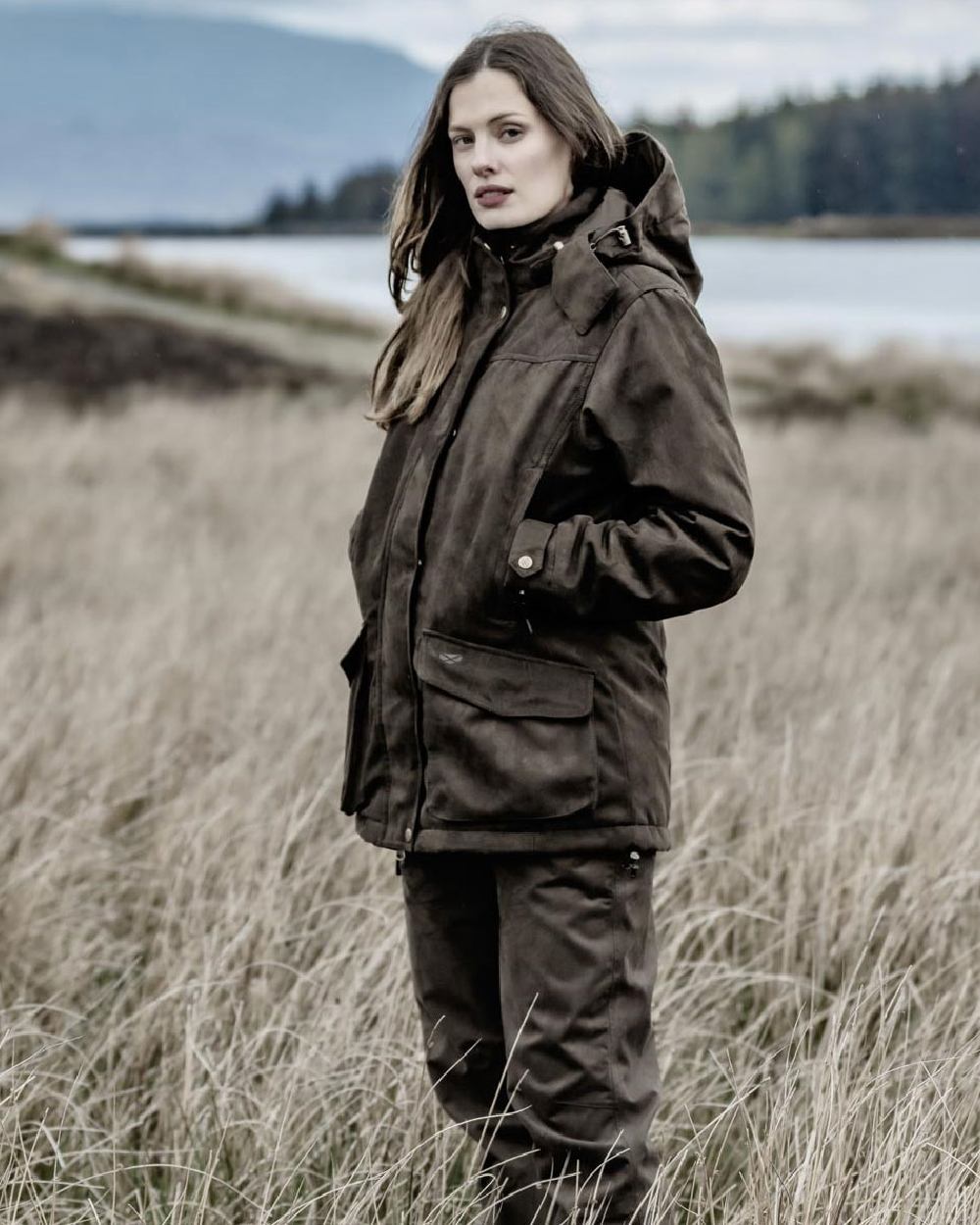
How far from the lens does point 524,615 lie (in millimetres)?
1830

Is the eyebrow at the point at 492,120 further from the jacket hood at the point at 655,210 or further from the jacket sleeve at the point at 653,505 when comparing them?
the jacket sleeve at the point at 653,505

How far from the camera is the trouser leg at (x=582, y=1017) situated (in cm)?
187

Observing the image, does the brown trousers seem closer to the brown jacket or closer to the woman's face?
the brown jacket

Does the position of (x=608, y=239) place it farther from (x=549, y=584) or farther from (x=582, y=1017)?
(x=582, y=1017)

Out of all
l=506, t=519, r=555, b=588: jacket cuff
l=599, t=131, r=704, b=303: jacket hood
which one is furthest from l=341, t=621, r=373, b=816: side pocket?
l=599, t=131, r=704, b=303: jacket hood

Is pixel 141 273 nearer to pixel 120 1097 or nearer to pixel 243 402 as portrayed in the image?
pixel 243 402

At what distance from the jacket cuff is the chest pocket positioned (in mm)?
117

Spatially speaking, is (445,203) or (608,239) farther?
(445,203)

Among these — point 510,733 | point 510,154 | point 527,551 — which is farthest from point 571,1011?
point 510,154

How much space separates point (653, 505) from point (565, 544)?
130 mm

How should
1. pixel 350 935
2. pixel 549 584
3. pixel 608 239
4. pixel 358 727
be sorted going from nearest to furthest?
pixel 549 584, pixel 608 239, pixel 358 727, pixel 350 935

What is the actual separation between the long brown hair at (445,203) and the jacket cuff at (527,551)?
0.32m

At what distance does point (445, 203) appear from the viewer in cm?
217

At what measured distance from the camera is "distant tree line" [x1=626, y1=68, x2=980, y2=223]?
936 cm
